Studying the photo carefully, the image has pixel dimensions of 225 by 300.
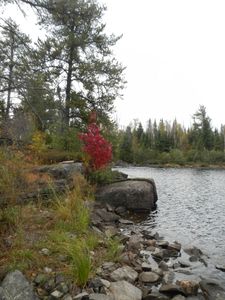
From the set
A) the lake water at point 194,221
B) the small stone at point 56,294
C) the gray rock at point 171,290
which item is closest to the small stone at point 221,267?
the lake water at point 194,221

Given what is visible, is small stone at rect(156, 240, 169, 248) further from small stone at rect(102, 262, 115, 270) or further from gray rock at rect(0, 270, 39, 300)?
gray rock at rect(0, 270, 39, 300)

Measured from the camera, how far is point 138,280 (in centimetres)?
607

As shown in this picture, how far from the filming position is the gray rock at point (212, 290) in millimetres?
5571

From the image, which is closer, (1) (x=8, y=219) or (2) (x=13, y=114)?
(1) (x=8, y=219)

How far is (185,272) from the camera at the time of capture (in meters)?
6.89

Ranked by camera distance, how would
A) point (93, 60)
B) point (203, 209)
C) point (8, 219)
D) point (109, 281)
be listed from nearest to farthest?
point (109, 281)
point (8, 219)
point (203, 209)
point (93, 60)

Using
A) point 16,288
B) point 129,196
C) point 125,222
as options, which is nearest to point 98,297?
point 16,288

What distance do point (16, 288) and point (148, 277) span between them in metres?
2.65

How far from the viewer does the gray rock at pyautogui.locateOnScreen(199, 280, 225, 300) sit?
557 cm

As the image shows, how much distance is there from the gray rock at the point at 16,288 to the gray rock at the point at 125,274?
A: 1601mm

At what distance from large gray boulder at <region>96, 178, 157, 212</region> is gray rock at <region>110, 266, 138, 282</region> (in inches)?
277

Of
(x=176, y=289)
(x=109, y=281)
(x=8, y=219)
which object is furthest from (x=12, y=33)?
(x=176, y=289)

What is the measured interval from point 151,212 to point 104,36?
36.5ft

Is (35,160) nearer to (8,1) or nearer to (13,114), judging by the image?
(13,114)
